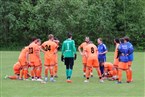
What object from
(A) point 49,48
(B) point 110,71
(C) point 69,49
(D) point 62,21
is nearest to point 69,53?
(C) point 69,49

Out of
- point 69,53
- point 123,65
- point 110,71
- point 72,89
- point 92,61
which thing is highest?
point 69,53

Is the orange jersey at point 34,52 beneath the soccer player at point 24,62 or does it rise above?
above

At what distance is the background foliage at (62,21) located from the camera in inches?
1919

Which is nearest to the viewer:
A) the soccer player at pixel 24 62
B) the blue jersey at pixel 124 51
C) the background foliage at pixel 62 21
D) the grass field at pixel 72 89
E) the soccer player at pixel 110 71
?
the grass field at pixel 72 89

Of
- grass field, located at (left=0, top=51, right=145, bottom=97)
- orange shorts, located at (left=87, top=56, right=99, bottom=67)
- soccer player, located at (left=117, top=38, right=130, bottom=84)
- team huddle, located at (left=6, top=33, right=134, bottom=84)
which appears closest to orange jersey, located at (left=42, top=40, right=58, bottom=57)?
team huddle, located at (left=6, top=33, right=134, bottom=84)

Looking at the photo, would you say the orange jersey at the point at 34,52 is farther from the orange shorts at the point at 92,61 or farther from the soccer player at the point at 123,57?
the soccer player at the point at 123,57

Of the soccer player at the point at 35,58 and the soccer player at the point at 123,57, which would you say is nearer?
the soccer player at the point at 123,57

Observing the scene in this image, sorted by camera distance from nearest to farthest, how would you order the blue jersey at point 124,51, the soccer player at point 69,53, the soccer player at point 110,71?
the blue jersey at point 124,51 < the soccer player at point 69,53 < the soccer player at point 110,71

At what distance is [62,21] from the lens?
48938mm

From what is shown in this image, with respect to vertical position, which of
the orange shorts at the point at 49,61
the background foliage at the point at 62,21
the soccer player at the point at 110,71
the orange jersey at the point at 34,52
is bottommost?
the soccer player at the point at 110,71

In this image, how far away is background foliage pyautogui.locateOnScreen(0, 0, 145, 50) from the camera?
160ft

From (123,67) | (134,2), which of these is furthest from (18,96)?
(134,2)

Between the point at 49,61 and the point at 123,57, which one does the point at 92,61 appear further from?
the point at 49,61

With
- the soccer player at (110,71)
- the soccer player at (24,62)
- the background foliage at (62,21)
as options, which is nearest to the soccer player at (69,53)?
the soccer player at (24,62)
